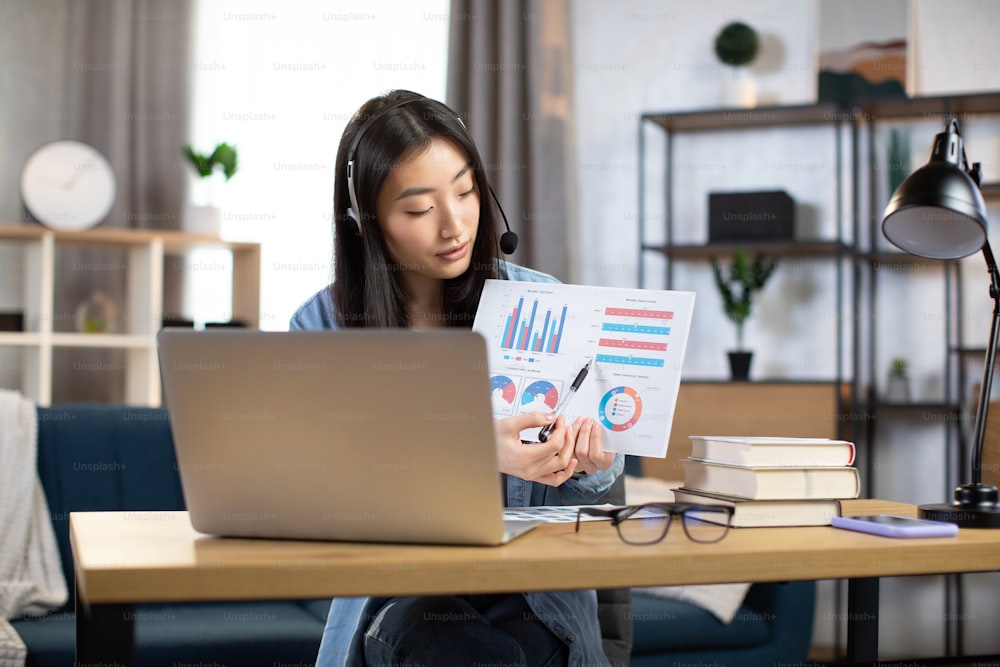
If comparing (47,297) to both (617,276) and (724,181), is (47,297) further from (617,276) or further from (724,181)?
(724,181)

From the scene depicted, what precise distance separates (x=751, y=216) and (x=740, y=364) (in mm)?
464

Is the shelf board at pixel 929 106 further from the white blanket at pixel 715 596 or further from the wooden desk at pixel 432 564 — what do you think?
the wooden desk at pixel 432 564

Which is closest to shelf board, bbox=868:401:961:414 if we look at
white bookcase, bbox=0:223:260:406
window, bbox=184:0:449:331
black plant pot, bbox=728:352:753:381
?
black plant pot, bbox=728:352:753:381

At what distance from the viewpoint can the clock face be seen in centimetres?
324

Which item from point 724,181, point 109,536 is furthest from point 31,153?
point 109,536

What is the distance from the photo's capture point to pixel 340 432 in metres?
0.94

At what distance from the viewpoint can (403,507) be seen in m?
0.95

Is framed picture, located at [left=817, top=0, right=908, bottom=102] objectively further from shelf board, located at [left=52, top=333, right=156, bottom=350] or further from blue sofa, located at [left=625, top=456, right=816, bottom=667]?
shelf board, located at [left=52, top=333, right=156, bottom=350]

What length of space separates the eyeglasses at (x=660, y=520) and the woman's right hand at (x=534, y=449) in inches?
2.6

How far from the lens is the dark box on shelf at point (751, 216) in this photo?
335 cm

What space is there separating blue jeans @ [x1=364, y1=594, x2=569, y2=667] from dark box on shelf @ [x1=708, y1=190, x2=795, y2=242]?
7.59 feet

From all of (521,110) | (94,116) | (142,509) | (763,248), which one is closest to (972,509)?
(142,509)

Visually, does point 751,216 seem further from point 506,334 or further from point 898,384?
point 506,334

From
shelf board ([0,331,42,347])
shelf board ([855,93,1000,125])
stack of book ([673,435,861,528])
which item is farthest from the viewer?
shelf board ([855,93,1000,125])
